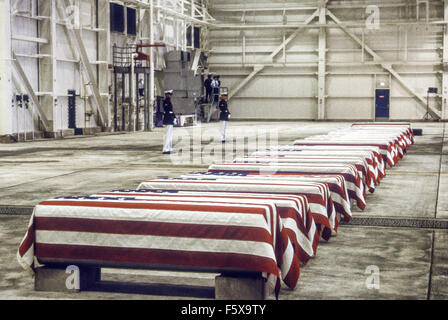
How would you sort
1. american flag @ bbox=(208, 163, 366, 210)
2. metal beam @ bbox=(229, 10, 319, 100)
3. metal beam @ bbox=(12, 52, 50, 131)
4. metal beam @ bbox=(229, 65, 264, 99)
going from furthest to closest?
metal beam @ bbox=(229, 65, 264, 99) → metal beam @ bbox=(229, 10, 319, 100) → metal beam @ bbox=(12, 52, 50, 131) → american flag @ bbox=(208, 163, 366, 210)

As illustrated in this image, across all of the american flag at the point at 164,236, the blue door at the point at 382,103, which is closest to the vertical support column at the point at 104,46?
the blue door at the point at 382,103

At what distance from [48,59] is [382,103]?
23.1 m

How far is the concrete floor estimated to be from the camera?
19.9 ft

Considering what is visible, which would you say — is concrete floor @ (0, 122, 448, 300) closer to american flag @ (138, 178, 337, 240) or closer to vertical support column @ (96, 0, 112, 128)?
american flag @ (138, 178, 337, 240)

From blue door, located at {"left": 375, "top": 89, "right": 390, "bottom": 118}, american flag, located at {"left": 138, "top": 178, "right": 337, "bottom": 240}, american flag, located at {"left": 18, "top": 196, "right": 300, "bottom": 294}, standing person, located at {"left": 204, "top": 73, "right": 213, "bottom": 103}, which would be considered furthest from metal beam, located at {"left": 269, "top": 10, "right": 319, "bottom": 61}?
american flag, located at {"left": 18, "top": 196, "right": 300, "bottom": 294}

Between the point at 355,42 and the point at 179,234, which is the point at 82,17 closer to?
the point at 355,42

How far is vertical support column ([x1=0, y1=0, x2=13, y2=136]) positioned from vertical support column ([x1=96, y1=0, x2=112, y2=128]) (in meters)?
7.42

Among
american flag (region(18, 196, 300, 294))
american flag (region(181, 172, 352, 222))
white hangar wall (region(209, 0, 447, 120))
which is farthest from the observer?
white hangar wall (region(209, 0, 447, 120))

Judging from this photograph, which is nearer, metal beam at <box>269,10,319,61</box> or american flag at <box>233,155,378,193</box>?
american flag at <box>233,155,378,193</box>

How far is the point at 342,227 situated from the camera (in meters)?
8.93

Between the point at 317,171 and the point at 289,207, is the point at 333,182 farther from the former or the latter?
the point at 289,207

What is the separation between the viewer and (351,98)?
43906mm

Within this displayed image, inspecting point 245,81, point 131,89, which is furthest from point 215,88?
point 131,89
